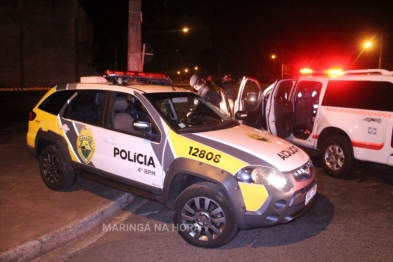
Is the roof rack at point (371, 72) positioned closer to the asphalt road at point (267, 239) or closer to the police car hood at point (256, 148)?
the asphalt road at point (267, 239)

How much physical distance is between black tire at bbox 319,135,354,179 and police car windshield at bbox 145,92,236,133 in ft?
8.28

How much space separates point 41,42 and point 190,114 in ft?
114

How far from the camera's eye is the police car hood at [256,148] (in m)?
4.18

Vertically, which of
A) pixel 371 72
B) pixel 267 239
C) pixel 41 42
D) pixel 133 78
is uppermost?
pixel 41 42

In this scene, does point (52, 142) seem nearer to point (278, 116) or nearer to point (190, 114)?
point (190, 114)

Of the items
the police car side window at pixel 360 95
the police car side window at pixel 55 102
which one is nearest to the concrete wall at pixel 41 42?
the police car side window at pixel 55 102

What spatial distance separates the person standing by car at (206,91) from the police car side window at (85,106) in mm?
2832

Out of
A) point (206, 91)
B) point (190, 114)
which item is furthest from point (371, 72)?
point (190, 114)

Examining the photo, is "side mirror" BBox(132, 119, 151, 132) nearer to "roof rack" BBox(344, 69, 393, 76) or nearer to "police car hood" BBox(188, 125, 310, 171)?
"police car hood" BBox(188, 125, 310, 171)

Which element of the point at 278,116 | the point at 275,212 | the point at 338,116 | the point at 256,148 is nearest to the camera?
the point at 275,212

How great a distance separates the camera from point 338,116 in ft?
23.1

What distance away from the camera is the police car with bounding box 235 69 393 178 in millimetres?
6340

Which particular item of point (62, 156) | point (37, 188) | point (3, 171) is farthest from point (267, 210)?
point (3, 171)

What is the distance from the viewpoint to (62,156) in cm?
571
